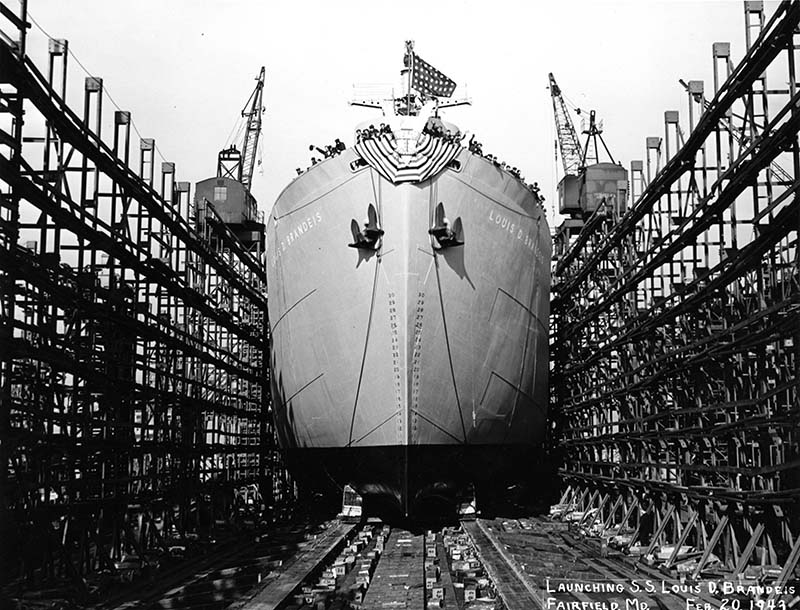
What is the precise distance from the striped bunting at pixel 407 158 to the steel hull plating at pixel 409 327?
0.20 metres

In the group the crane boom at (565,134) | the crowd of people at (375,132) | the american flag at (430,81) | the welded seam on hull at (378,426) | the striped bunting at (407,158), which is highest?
the crane boom at (565,134)

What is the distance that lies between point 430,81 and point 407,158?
5.87 metres

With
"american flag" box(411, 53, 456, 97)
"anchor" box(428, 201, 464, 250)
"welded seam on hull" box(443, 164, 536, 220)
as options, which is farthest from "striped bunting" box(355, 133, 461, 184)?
"american flag" box(411, 53, 456, 97)

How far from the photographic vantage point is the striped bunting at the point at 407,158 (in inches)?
635

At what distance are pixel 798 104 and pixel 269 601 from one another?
25.5 feet

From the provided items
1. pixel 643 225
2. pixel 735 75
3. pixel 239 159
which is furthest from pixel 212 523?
pixel 239 159

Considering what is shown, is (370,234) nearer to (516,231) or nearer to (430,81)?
(516,231)

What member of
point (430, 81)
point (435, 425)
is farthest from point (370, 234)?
point (430, 81)

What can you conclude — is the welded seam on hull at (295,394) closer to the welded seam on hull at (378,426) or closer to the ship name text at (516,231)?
the welded seam on hull at (378,426)

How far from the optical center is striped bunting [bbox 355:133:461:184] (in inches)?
635

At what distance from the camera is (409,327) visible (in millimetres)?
15539

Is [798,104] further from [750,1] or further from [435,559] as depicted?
[435,559]

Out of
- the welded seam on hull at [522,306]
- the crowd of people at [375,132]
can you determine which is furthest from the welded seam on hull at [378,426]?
the crowd of people at [375,132]

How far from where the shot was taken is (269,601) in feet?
32.6
